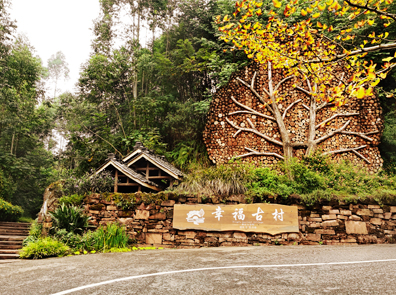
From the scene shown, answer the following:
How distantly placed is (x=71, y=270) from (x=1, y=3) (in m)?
18.1

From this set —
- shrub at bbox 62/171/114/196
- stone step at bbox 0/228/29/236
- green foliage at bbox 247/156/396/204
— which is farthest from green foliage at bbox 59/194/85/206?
green foliage at bbox 247/156/396/204

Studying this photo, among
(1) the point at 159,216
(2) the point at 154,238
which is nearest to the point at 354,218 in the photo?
(1) the point at 159,216

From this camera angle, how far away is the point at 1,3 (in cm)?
1540

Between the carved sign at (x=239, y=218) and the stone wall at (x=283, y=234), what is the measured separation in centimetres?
21

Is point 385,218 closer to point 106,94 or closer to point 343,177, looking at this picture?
point 343,177

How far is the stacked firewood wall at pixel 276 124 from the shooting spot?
1096cm

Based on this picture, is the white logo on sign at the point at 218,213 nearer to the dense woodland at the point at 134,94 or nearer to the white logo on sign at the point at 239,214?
the white logo on sign at the point at 239,214

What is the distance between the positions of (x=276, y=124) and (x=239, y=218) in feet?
17.6

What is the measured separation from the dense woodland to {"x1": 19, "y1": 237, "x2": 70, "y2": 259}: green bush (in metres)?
5.72

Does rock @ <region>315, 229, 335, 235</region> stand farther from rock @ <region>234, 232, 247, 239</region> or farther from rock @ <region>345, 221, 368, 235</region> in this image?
rock @ <region>234, 232, 247, 239</region>

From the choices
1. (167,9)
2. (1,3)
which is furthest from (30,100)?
(167,9)

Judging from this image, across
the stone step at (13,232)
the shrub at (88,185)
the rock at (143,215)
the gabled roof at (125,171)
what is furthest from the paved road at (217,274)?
the stone step at (13,232)

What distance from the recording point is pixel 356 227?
7.98m

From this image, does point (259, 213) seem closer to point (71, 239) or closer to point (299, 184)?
point (299, 184)
